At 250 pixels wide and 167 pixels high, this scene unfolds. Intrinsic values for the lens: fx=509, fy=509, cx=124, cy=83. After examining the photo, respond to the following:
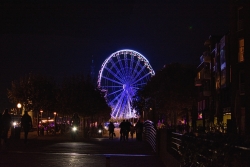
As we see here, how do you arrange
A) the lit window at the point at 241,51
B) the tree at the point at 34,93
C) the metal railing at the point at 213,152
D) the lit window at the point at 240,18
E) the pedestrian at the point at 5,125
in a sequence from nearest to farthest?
1. the metal railing at the point at 213,152
2. the pedestrian at the point at 5,125
3. the lit window at the point at 241,51
4. the lit window at the point at 240,18
5. the tree at the point at 34,93

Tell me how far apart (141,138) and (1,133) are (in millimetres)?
14744

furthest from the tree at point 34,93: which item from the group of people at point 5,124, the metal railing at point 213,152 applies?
the metal railing at point 213,152

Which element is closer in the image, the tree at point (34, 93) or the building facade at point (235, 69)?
the building facade at point (235, 69)

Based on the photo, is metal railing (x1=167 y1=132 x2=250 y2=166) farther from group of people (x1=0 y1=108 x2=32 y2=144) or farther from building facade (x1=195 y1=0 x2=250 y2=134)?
building facade (x1=195 y1=0 x2=250 y2=134)

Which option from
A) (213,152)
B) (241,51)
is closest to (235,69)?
(241,51)

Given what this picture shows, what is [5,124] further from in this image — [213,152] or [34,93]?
[34,93]

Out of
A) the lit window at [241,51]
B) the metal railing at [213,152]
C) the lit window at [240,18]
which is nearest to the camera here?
the metal railing at [213,152]

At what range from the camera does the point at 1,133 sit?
Result: 26.8 metres

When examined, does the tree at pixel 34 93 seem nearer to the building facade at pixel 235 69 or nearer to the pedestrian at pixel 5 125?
the building facade at pixel 235 69

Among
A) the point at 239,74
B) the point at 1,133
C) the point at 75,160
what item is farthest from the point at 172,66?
the point at 75,160

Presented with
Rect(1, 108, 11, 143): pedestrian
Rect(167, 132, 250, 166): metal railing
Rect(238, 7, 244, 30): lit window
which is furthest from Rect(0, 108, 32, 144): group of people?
Rect(238, 7, 244, 30): lit window

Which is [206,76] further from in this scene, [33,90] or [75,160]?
[75,160]

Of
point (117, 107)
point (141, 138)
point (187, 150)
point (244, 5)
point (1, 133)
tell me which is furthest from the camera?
point (117, 107)

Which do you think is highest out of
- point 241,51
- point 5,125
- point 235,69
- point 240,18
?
point 240,18
